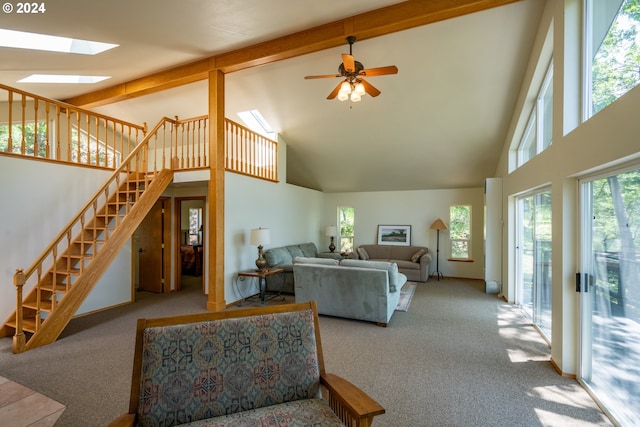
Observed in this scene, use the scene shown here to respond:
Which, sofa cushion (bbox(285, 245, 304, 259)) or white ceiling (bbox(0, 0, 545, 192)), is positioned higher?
white ceiling (bbox(0, 0, 545, 192))

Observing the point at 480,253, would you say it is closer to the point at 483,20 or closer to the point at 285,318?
the point at 483,20

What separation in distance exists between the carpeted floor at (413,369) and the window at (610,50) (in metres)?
2.40

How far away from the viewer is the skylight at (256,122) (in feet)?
21.3

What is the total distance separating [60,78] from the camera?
5.04m

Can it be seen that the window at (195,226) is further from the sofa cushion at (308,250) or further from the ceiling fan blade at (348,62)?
the ceiling fan blade at (348,62)

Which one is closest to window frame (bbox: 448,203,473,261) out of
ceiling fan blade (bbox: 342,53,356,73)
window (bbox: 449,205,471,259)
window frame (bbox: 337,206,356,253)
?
window (bbox: 449,205,471,259)

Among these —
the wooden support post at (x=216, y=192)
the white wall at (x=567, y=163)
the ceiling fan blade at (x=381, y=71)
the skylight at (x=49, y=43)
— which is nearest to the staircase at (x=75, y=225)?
the wooden support post at (x=216, y=192)

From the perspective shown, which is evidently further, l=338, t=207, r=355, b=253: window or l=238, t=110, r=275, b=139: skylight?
l=338, t=207, r=355, b=253: window

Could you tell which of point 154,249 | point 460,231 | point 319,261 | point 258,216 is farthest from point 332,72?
point 460,231

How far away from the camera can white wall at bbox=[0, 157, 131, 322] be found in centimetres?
378

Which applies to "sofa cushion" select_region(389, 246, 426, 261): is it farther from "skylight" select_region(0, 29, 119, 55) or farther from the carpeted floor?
"skylight" select_region(0, 29, 119, 55)

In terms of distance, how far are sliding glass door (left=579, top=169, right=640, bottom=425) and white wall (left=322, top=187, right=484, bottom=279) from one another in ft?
16.1

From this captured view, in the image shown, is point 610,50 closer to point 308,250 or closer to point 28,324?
point 308,250

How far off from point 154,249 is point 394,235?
577cm
